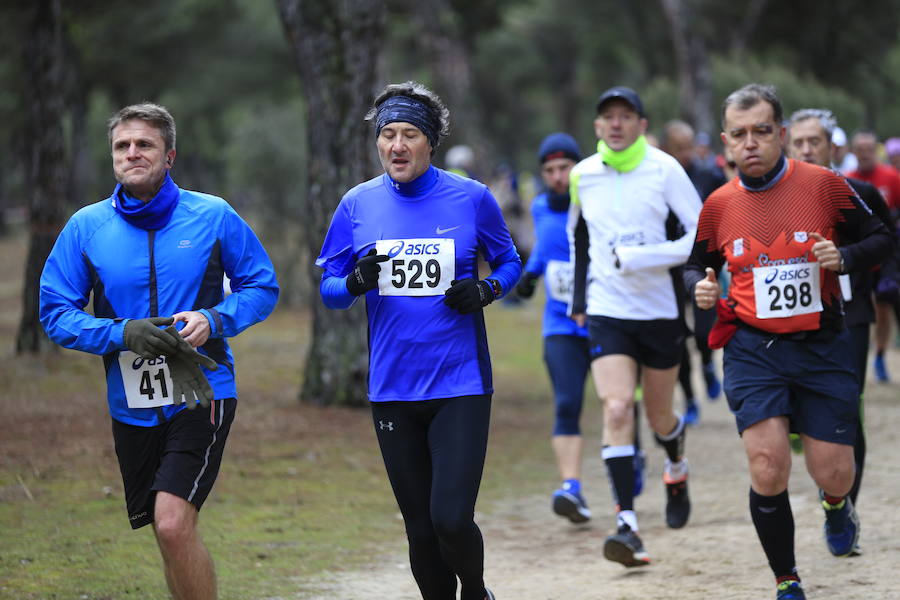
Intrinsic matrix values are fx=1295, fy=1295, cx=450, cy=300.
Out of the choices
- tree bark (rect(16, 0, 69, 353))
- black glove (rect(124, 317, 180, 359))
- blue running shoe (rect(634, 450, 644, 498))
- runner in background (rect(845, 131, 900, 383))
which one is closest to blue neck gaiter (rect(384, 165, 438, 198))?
black glove (rect(124, 317, 180, 359))

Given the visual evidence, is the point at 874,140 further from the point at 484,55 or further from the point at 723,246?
the point at 484,55

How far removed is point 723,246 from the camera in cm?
600

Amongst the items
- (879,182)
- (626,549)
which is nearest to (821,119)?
(626,549)

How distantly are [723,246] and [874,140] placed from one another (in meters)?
8.28

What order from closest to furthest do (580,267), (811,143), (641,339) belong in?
(811,143)
(641,339)
(580,267)

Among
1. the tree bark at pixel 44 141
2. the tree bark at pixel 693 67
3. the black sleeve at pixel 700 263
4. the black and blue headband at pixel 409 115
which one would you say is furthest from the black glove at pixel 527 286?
the tree bark at pixel 693 67

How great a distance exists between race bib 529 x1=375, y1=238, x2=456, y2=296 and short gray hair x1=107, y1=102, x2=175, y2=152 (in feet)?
3.35

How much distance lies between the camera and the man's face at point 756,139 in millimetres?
5820

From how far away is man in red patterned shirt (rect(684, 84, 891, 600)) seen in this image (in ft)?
18.9

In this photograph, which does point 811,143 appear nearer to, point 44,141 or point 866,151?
point 866,151

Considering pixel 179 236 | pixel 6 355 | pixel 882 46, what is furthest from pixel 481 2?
pixel 179 236

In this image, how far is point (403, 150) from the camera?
5.23 m

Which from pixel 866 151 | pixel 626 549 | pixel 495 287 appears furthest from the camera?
pixel 866 151

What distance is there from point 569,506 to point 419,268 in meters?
3.32
